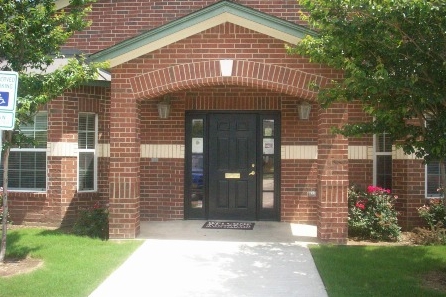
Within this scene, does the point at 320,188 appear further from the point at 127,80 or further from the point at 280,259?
the point at 127,80

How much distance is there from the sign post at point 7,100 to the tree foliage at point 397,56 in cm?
364

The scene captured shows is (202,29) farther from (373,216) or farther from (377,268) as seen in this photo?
(377,268)

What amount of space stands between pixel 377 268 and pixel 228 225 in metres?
3.80

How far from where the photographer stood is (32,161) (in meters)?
10.9

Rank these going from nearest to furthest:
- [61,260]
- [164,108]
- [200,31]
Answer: [61,260], [200,31], [164,108]

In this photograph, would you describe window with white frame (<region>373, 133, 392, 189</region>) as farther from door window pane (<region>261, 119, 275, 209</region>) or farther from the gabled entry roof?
the gabled entry roof

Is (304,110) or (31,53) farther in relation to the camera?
(304,110)

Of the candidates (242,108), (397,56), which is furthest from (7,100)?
(242,108)

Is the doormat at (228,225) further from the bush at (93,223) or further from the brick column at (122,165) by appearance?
the bush at (93,223)

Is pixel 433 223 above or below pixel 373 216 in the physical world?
below

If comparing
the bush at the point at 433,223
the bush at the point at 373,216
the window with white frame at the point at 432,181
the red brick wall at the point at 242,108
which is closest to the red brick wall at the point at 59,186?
the red brick wall at the point at 242,108

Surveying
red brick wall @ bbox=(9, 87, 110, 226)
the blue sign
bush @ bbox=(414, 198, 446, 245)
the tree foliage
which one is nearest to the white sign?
the blue sign

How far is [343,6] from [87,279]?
15.6ft

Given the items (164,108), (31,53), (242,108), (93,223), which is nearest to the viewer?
(31,53)
